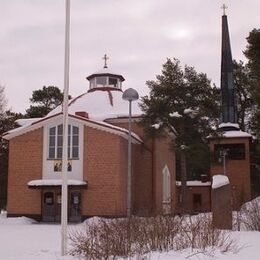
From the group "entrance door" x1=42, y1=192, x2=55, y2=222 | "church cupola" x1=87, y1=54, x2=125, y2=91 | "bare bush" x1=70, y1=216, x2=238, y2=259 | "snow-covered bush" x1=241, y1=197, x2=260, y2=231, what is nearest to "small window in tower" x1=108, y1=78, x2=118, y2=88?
"church cupola" x1=87, y1=54, x2=125, y2=91

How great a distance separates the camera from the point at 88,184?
107 feet

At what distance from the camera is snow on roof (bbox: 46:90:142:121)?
38.4 m

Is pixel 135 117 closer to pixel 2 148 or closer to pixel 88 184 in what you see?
pixel 88 184

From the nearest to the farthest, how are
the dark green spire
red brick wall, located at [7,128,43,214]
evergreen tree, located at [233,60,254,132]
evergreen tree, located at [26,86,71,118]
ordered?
1. red brick wall, located at [7,128,43,214]
2. the dark green spire
3. evergreen tree, located at [233,60,254,132]
4. evergreen tree, located at [26,86,71,118]

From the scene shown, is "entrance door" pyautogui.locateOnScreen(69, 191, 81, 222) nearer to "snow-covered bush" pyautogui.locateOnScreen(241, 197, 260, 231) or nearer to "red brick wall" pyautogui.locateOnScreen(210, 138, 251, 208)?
"red brick wall" pyautogui.locateOnScreen(210, 138, 251, 208)

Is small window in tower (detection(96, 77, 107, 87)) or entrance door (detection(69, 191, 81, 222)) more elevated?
small window in tower (detection(96, 77, 107, 87))

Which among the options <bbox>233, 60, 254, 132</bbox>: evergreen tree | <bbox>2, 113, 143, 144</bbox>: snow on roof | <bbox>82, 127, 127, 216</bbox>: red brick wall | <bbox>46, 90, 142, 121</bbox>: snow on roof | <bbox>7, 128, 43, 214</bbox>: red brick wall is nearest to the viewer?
<bbox>82, 127, 127, 216</bbox>: red brick wall

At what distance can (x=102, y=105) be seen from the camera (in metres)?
40.0

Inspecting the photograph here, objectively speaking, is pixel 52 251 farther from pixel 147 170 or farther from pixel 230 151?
pixel 230 151

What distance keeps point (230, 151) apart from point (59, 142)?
1181 centimetres

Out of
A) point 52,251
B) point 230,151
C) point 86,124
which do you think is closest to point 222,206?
point 52,251

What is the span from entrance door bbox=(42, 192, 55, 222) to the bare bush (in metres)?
20.3

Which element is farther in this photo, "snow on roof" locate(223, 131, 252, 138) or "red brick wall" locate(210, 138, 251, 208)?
"snow on roof" locate(223, 131, 252, 138)

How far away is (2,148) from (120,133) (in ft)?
68.5
